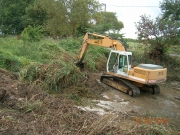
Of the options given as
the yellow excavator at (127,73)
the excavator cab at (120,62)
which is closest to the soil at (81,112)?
the yellow excavator at (127,73)

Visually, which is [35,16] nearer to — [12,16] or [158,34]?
[12,16]

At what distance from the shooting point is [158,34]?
43.7 ft

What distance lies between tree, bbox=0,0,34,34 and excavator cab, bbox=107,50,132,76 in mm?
24869

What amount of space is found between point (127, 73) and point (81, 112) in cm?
425

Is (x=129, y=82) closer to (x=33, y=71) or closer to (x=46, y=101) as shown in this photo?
(x=33, y=71)

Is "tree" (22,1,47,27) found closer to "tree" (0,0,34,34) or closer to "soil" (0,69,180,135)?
"tree" (0,0,34,34)

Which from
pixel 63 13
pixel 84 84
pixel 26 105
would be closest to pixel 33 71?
pixel 84 84

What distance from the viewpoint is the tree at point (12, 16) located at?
101 feet

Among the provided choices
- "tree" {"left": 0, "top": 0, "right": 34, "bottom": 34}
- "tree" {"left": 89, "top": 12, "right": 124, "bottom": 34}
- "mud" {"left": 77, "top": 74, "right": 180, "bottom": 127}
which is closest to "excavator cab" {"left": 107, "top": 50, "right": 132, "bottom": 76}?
"mud" {"left": 77, "top": 74, "right": 180, "bottom": 127}


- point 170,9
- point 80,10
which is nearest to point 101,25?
point 80,10

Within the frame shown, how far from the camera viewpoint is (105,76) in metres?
10.1

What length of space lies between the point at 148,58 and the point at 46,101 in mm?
10504

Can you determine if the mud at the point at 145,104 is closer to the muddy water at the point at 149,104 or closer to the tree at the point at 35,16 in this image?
the muddy water at the point at 149,104

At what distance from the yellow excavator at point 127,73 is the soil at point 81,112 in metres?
0.41
